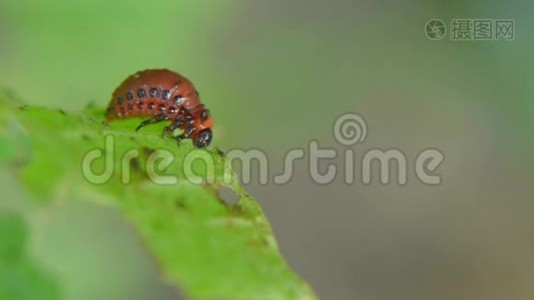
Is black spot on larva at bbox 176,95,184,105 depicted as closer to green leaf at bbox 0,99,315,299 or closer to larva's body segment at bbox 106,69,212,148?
larva's body segment at bbox 106,69,212,148

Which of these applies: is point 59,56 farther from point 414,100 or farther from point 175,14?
point 414,100

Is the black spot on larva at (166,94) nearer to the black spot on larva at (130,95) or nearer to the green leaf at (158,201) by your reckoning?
the black spot on larva at (130,95)

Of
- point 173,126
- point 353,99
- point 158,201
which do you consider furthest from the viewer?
point 353,99

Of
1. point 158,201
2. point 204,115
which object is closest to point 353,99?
point 204,115

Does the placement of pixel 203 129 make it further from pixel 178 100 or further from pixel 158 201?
pixel 158 201

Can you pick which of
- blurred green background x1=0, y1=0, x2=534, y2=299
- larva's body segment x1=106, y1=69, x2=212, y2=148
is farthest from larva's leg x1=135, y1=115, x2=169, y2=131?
blurred green background x1=0, y1=0, x2=534, y2=299

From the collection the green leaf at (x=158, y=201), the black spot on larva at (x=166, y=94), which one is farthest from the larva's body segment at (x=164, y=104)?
the green leaf at (x=158, y=201)

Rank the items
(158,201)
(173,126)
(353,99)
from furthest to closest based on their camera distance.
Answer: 1. (353,99)
2. (173,126)
3. (158,201)
